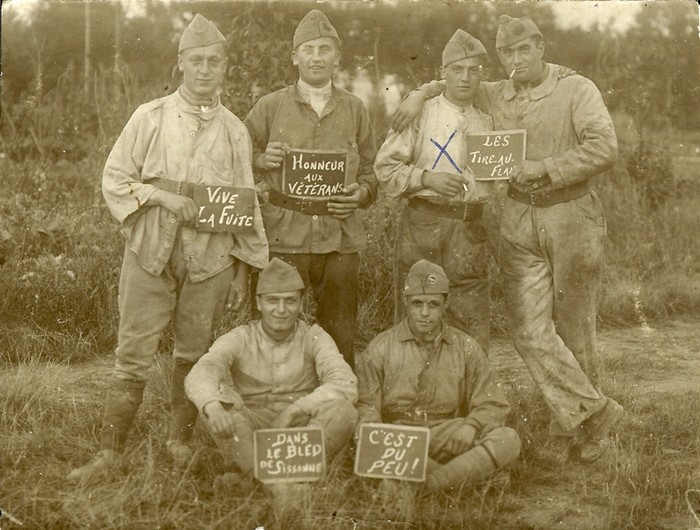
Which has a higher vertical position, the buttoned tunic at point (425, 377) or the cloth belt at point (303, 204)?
the cloth belt at point (303, 204)

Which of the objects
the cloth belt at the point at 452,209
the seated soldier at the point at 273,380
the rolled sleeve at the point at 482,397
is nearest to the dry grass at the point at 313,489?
the seated soldier at the point at 273,380

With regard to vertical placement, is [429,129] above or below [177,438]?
above

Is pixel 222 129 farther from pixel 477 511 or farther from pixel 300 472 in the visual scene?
pixel 477 511

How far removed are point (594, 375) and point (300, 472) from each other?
1.89 metres

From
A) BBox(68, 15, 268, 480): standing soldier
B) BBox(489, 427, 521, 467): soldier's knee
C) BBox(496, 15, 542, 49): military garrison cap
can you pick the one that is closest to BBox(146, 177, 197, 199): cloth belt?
BBox(68, 15, 268, 480): standing soldier

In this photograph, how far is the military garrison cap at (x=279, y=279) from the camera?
4.77 metres

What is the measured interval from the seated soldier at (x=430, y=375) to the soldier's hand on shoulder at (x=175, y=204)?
3.83 feet

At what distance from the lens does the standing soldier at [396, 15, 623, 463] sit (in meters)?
5.09

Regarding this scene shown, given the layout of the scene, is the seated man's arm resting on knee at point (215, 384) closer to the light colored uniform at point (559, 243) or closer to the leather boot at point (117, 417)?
the leather boot at point (117, 417)

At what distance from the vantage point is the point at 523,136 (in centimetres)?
512

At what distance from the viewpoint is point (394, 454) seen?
4.52 m

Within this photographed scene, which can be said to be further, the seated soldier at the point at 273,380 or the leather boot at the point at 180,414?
the leather boot at the point at 180,414

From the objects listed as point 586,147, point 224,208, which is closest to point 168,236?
point 224,208

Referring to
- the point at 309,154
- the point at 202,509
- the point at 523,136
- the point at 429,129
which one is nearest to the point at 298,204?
the point at 309,154
